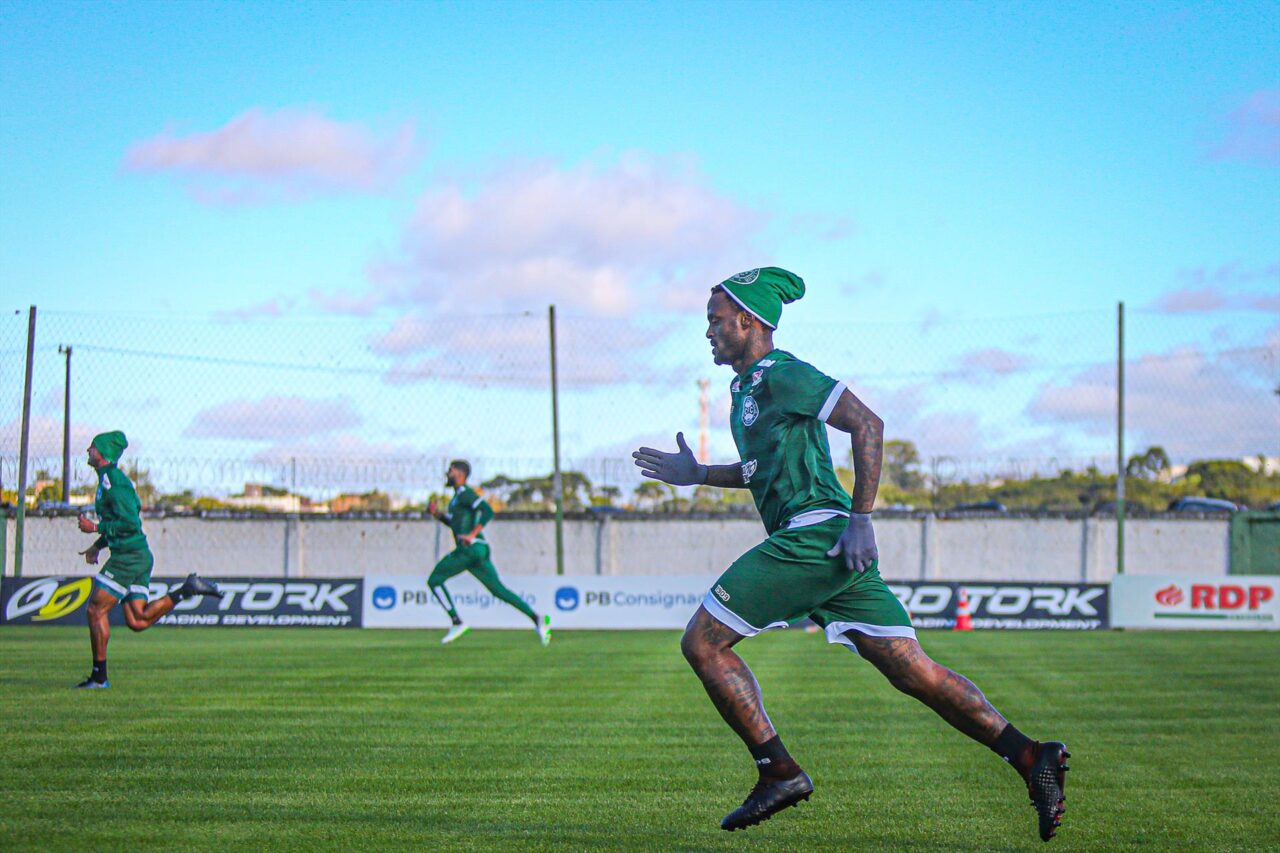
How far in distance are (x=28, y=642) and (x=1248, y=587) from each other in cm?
2164

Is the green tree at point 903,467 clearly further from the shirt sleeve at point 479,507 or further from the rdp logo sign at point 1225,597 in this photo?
the shirt sleeve at point 479,507

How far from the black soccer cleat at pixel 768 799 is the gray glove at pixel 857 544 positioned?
2.85ft

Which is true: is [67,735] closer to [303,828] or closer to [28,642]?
[303,828]

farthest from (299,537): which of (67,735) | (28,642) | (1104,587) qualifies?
(67,735)

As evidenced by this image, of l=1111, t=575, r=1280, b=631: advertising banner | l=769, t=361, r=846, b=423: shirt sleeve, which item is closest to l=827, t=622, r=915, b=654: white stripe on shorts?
→ l=769, t=361, r=846, b=423: shirt sleeve

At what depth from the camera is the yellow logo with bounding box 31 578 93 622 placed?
2327 centimetres

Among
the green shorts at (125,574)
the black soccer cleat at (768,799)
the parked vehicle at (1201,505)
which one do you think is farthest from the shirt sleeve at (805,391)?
the parked vehicle at (1201,505)

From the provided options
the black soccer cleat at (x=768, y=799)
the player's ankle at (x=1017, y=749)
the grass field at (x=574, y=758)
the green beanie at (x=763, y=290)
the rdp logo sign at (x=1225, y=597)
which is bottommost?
the rdp logo sign at (x=1225, y=597)

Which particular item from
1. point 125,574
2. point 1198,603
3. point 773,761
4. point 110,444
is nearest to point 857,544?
point 773,761

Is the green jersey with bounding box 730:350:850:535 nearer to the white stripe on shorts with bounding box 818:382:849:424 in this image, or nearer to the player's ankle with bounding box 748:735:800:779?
the white stripe on shorts with bounding box 818:382:849:424

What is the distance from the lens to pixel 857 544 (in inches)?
199

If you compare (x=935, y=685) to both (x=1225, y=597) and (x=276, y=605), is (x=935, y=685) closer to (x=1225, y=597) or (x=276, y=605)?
(x=276, y=605)

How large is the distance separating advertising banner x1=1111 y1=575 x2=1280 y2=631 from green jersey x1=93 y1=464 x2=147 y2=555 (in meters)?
19.3

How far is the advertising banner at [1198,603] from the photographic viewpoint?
25.5m
